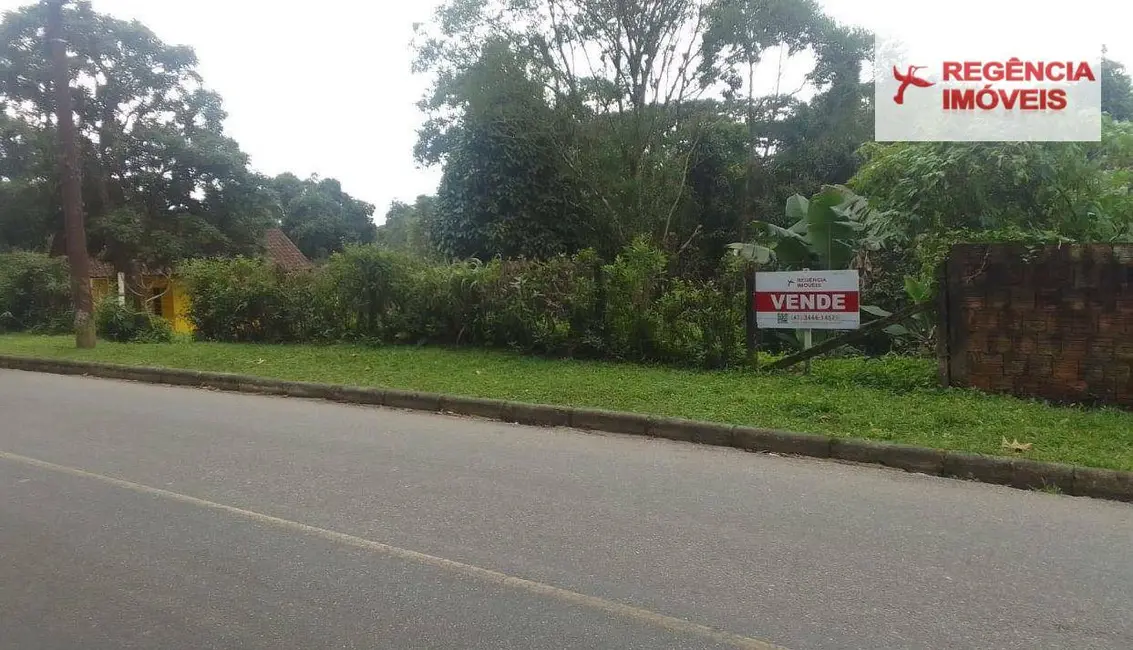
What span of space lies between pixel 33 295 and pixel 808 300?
2232cm

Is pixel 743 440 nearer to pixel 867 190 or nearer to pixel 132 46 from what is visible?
pixel 867 190

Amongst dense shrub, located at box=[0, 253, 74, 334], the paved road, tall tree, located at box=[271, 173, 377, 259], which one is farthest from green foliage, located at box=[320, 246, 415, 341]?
tall tree, located at box=[271, 173, 377, 259]

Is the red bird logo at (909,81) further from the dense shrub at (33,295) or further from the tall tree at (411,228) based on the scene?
the dense shrub at (33,295)

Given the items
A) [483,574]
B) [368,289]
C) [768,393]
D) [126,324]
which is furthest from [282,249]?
[483,574]

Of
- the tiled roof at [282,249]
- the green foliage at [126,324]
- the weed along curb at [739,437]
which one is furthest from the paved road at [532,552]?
the tiled roof at [282,249]

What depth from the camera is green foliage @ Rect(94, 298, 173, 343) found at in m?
17.0

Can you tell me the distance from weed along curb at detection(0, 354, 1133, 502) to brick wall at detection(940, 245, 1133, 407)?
2510 mm

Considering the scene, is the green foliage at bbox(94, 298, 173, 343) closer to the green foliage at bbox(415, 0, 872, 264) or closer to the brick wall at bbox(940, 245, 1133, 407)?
the green foliage at bbox(415, 0, 872, 264)

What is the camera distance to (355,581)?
3.79m

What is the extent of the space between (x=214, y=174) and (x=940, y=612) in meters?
26.5

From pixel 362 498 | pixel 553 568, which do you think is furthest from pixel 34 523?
pixel 553 568

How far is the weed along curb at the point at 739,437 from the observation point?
5422mm

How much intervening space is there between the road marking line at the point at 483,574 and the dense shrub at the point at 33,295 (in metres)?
19.6

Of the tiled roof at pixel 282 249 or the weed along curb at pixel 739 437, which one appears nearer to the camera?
the weed along curb at pixel 739 437
